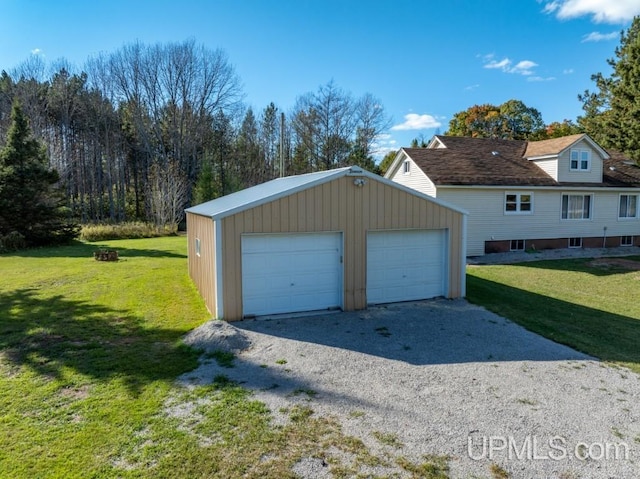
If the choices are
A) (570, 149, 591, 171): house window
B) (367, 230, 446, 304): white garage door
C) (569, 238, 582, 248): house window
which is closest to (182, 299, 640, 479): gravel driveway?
(367, 230, 446, 304): white garage door

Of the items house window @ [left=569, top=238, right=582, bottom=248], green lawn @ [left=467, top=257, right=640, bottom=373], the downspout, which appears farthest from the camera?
house window @ [left=569, top=238, right=582, bottom=248]

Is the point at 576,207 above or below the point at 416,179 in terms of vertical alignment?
below

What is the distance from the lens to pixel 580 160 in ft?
65.1

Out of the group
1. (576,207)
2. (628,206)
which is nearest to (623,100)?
(628,206)

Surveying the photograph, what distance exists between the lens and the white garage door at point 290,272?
8.47m

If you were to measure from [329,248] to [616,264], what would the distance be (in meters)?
13.9

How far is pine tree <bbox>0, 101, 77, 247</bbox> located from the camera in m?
19.7

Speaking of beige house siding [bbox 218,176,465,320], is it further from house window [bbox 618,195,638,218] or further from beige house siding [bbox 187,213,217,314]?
house window [bbox 618,195,638,218]

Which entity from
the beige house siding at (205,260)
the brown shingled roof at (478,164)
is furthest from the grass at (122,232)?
the brown shingled roof at (478,164)

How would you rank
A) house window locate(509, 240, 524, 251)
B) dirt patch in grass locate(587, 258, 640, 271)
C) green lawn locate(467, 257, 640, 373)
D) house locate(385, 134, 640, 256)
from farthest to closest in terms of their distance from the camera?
house window locate(509, 240, 524, 251) → house locate(385, 134, 640, 256) → dirt patch in grass locate(587, 258, 640, 271) → green lawn locate(467, 257, 640, 373)

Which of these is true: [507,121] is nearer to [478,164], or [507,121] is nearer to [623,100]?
[623,100]

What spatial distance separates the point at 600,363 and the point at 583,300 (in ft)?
17.8

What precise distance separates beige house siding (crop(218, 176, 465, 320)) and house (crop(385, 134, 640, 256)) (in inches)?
294

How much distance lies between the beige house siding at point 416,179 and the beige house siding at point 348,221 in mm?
7479
